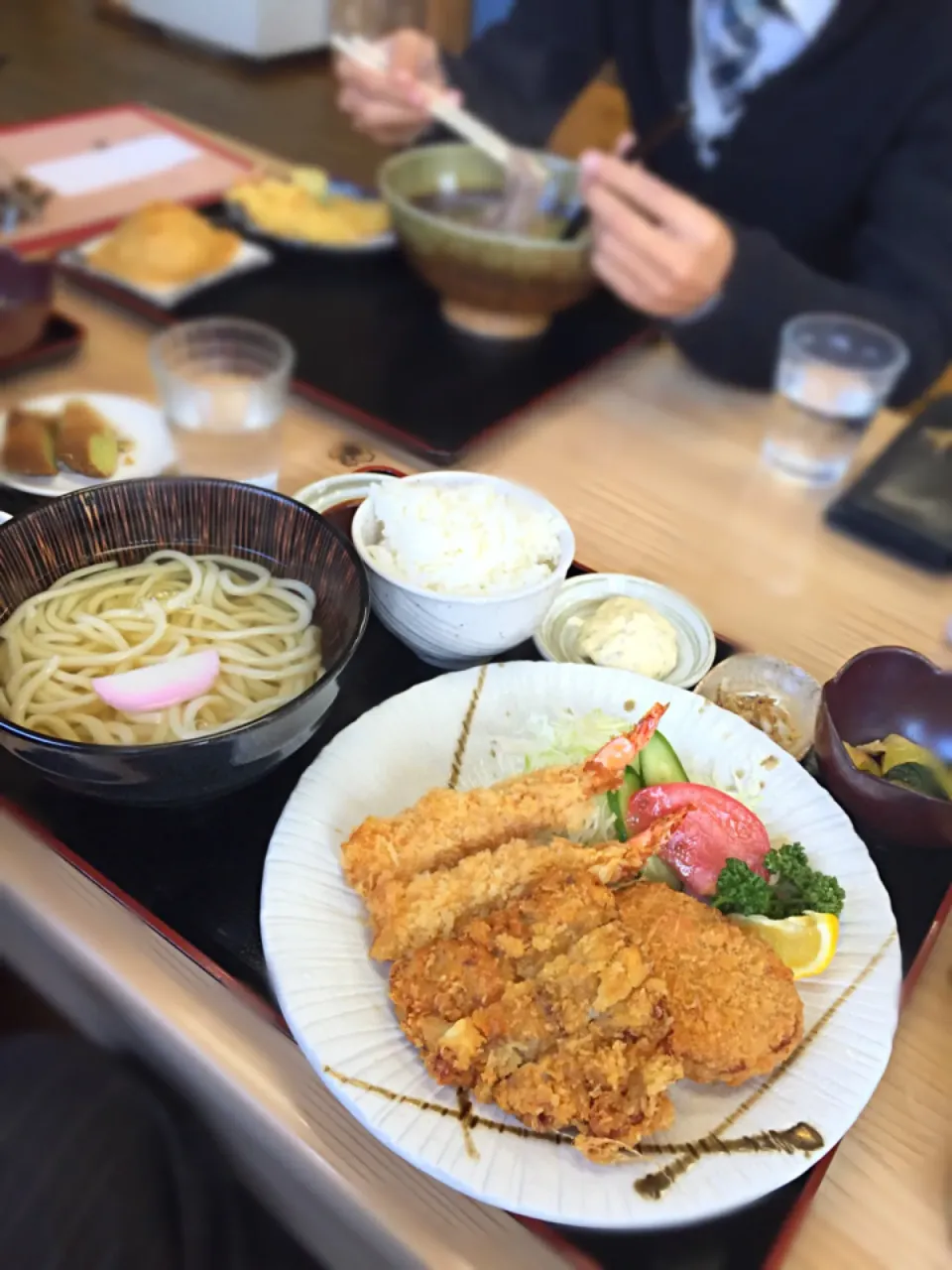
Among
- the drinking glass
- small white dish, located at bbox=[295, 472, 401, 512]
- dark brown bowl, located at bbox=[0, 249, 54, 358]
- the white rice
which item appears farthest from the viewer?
the drinking glass

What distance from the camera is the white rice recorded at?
965mm

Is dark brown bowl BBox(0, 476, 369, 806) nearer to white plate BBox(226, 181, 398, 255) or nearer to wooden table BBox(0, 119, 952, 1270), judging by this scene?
wooden table BBox(0, 119, 952, 1270)

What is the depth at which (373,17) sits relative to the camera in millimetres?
3049

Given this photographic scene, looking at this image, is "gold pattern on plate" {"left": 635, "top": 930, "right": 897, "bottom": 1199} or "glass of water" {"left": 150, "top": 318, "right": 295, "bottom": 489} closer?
"gold pattern on plate" {"left": 635, "top": 930, "right": 897, "bottom": 1199}

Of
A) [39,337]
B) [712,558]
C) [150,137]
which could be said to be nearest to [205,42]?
[150,137]

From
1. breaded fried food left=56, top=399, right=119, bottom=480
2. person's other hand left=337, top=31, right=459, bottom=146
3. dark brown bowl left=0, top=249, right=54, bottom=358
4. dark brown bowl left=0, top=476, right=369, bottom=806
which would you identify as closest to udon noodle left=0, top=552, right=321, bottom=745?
dark brown bowl left=0, top=476, right=369, bottom=806

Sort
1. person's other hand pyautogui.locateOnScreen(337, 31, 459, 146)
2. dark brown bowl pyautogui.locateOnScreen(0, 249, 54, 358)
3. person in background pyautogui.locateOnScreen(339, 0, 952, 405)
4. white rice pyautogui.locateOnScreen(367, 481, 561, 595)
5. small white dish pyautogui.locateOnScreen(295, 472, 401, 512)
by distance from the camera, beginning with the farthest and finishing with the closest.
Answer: person's other hand pyautogui.locateOnScreen(337, 31, 459, 146) → person in background pyautogui.locateOnScreen(339, 0, 952, 405) → dark brown bowl pyautogui.locateOnScreen(0, 249, 54, 358) → small white dish pyautogui.locateOnScreen(295, 472, 401, 512) → white rice pyautogui.locateOnScreen(367, 481, 561, 595)

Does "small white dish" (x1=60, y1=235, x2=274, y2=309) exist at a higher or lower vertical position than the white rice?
lower

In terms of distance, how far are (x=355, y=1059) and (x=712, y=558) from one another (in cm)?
83

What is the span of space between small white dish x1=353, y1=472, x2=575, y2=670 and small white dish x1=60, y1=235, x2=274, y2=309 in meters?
0.74

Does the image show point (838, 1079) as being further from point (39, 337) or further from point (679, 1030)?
point (39, 337)

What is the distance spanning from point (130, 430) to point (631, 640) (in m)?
0.69

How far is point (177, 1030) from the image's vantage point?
2.39ft

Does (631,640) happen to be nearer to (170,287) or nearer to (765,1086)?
(765,1086)
